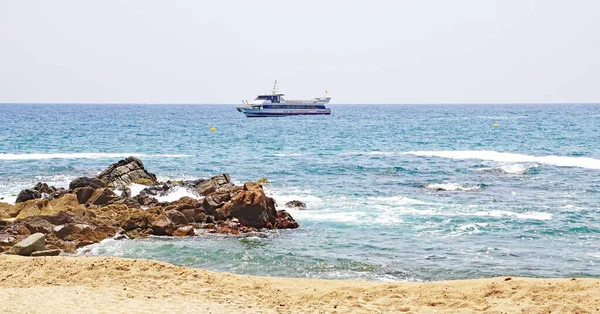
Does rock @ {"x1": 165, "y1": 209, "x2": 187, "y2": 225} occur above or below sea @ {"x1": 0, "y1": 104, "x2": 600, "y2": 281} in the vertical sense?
above

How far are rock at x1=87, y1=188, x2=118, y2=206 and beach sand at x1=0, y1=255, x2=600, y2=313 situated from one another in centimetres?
1009

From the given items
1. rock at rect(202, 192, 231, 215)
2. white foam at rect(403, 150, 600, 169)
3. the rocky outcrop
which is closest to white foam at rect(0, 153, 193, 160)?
white foam at rect(403, 150, 600, 169)

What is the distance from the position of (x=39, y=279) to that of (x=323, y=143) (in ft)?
175

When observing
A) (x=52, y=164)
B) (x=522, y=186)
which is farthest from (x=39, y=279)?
(x=52, y=164)

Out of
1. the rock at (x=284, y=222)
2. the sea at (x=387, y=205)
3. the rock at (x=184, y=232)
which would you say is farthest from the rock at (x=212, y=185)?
the rock at (x=184, y=232)

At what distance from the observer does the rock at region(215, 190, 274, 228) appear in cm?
2334

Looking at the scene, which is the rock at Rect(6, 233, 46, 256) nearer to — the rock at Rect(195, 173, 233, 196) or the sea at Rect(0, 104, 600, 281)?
the sea at Rect(0, 104, 600, 281)

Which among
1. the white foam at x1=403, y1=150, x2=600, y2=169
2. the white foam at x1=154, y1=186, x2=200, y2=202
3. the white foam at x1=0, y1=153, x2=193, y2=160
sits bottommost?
the white foam at x1=0, y1=153, x2=193, y2=160

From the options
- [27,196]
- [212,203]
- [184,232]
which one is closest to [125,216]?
[184,232]

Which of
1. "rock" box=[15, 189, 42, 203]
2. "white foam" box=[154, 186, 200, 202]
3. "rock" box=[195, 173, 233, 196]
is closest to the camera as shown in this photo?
"rock" box=[15, 189, 42, 203]

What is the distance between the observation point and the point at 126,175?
32.4m

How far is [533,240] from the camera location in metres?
21.7

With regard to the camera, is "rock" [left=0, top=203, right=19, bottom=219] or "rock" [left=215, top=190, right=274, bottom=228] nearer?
"rock" [left=0, top=203, right=19, bottom=219]
